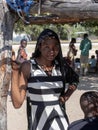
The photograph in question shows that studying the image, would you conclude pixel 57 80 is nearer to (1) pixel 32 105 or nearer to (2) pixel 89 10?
(1) pixel 32 105

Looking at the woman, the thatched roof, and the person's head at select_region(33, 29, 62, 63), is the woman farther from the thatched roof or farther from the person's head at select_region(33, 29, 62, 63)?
the thatched roof

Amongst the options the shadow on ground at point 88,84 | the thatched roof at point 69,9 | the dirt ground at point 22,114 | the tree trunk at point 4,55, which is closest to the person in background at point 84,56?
the shadow on ground at point 88,84

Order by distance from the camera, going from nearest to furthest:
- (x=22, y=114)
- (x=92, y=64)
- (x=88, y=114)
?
(x=88, y=114)
(x=22, y=114)
(x=92, y=64)

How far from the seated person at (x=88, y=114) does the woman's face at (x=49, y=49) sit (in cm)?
54

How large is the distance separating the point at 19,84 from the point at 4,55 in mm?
321

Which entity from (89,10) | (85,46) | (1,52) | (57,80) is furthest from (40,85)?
(85,46)

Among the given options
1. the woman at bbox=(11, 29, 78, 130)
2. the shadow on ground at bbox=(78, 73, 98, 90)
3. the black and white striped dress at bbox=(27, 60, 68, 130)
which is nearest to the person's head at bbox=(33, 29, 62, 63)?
Answer: the woman at bbox=(11, 29, 78, 130)

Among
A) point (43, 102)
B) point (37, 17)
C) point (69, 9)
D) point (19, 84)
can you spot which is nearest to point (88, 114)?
point (43, 102)

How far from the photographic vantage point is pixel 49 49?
3.62 metres

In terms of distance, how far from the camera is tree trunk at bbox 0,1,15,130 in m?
3.62

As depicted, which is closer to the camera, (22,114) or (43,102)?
(43,102)

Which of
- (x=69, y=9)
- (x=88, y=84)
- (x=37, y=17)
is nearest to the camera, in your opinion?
(x=69, y=9)

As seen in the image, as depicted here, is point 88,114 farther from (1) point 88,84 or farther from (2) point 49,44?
(1) point 88,84

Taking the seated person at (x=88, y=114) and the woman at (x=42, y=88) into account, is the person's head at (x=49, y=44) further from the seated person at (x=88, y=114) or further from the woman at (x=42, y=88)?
the seated person at (x=88, y=114)
